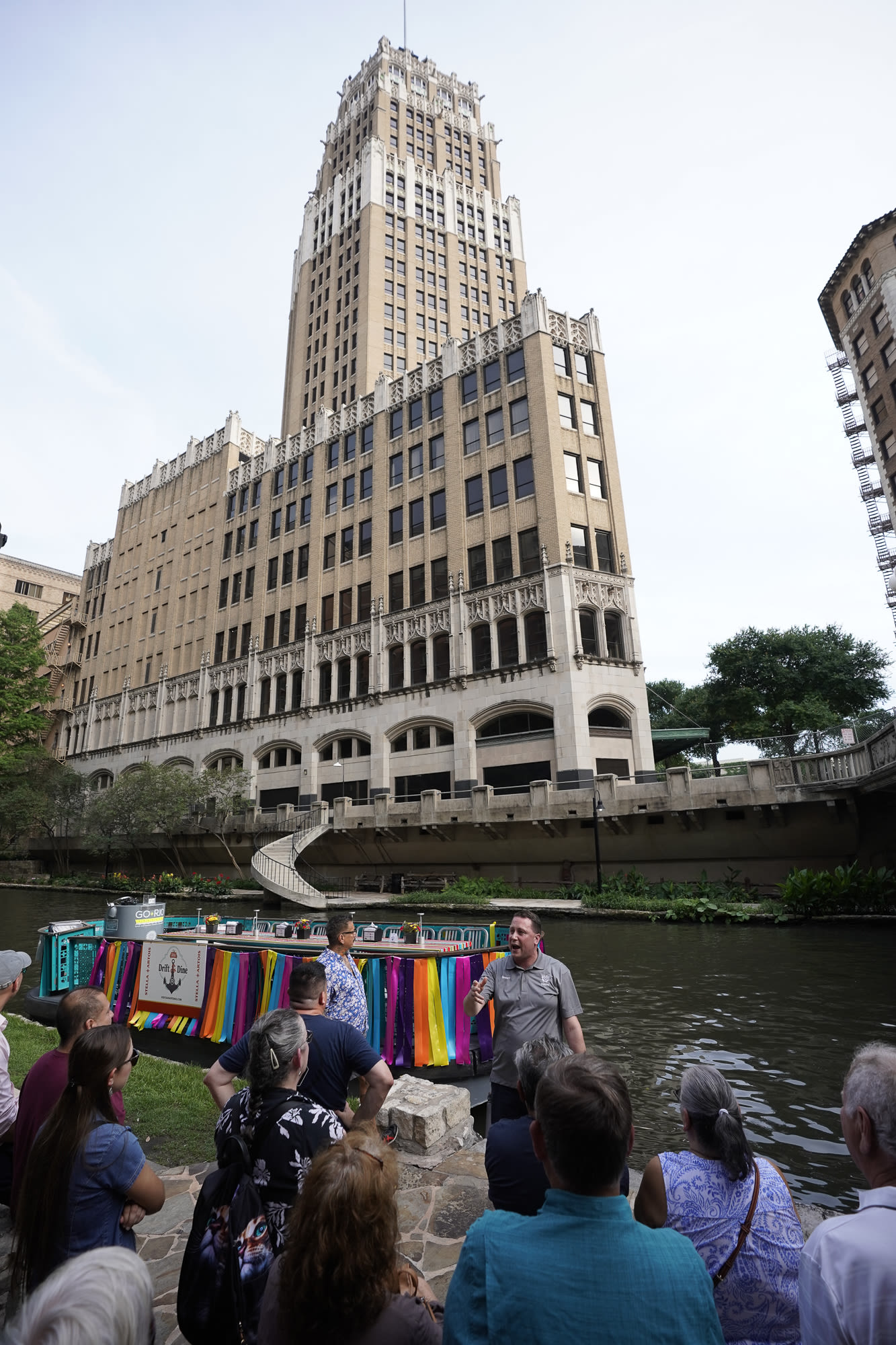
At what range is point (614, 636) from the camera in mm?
36188

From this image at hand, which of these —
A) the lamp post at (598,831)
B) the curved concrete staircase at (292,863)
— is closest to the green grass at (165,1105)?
the lamp post at (598,831)

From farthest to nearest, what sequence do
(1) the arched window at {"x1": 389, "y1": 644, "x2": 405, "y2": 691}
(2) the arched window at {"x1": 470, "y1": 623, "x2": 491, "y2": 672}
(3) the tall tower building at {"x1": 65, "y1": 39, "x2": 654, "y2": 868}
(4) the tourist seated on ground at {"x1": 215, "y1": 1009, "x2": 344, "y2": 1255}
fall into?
1. (1) the arched window at {"x1": 389, "y1": 644, "x2": 405, "y2": 691}
2. (2) the arched window at {"x1": 470, "y1": 623, "x2": 491, "y2": 672}
3. (3) the tall tower building at {"x1": 65, "y1": 39, "x2": 654, "y2": 868}
4. (4) the tourist seated on ground at {"x1": 215, "y1": 1009, "x2": 344, "y2": 1255}

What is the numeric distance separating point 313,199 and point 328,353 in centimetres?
2544

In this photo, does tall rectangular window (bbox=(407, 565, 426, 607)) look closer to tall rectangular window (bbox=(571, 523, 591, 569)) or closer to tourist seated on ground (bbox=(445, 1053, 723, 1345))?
tall rectangular window (bbox=(571, 523, 591, 569))

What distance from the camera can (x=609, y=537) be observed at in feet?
126

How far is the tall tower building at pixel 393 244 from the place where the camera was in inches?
2554

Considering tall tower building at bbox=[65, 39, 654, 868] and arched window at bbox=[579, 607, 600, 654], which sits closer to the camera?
arched window at bbox=[579, 607, 600, 654]

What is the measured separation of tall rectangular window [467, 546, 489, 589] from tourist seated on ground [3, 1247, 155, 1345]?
124ft

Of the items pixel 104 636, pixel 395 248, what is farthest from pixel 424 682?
pixel 395 248

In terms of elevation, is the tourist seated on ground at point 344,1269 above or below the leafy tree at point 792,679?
below

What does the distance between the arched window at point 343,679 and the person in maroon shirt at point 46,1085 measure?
129 feet

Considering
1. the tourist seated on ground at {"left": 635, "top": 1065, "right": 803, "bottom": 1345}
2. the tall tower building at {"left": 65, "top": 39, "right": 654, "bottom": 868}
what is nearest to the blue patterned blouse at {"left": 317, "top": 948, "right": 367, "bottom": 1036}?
the tourist seated on ground at {"left": 635, "top": 1065, "right": 803, "bottom": 1345}

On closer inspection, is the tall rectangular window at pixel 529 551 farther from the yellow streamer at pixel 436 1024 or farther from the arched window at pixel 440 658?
the yellow streamer at pixel 436 1024

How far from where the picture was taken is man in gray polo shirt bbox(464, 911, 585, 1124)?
16.5ft
